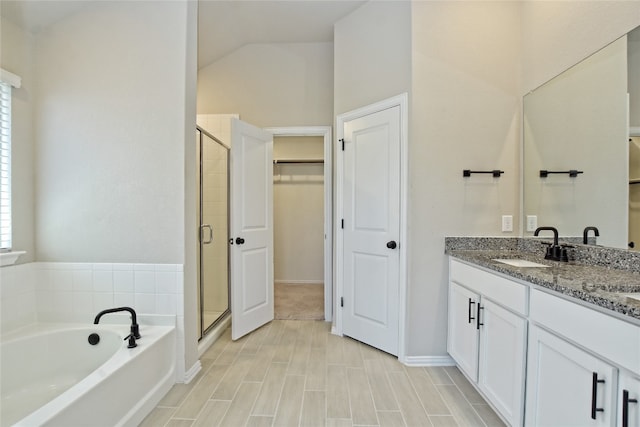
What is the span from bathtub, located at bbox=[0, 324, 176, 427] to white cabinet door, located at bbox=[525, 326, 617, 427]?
2031 mm

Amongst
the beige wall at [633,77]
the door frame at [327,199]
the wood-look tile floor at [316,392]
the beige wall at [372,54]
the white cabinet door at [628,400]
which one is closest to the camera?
the white cabinet door at [628,400]

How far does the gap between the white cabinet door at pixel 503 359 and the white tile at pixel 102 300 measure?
8.17 ft

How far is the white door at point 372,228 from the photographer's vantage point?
7.68ft

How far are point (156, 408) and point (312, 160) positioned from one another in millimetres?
3637

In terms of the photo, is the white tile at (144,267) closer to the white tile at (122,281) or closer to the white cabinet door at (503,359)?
the white tile at (122,281)

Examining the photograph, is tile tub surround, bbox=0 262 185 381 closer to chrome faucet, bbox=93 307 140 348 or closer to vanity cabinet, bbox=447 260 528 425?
chrome faucet, bbox=93 307 140 348

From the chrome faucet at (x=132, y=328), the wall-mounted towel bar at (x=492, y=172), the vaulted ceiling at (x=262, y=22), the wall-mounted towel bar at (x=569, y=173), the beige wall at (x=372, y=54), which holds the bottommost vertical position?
the chrome faucet at (x=132, y=328)

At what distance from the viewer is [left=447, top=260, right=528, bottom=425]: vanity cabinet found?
1.40m

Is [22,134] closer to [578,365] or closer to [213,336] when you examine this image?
[213,336]

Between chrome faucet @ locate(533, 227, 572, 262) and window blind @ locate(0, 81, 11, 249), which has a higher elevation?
window blind @ locate(0, 81, 11, 249)

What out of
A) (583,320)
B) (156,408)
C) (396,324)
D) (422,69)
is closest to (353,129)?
(422,69)

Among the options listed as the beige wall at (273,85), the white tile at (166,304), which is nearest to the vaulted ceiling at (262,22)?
the beige wall at (273,85)

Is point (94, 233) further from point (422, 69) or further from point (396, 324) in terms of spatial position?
point (422, 69)

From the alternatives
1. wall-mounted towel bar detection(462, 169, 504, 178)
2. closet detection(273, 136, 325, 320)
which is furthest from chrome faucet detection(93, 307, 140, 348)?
closet detection(273, 136, 325, 320)
